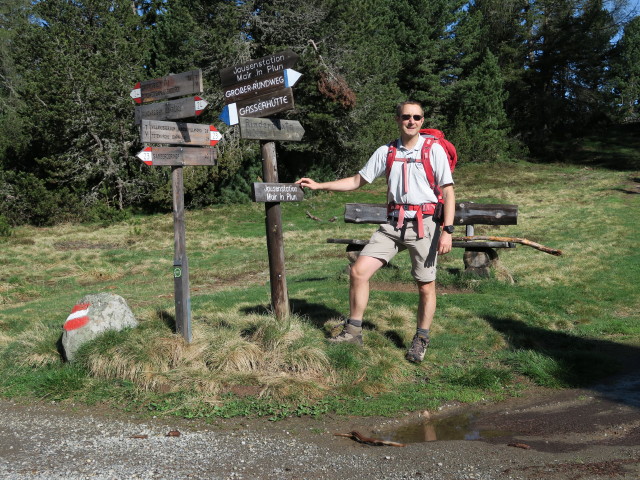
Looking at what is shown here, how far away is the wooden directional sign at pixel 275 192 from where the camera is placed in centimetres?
622

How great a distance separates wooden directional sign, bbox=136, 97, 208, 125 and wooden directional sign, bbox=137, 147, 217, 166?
335 millimetres

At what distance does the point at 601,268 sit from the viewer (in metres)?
11.4

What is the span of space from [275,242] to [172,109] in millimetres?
1650

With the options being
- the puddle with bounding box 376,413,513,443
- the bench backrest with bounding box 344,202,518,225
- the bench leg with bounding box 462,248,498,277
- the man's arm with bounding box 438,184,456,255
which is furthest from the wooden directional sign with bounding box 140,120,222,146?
the bench leg with bounding box 462,248,498,277

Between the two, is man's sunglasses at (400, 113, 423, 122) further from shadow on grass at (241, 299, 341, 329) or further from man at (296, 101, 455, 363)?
shadow on grass at (241, 299, 341, 329)

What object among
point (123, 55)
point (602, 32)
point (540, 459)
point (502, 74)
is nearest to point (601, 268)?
point (540, 459)

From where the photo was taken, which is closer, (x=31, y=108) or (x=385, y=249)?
(x=385, y=249)

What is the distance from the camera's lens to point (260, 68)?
6469 mm

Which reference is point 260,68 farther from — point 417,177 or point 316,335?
point 316,335

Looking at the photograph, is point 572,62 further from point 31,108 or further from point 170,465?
point 170,465

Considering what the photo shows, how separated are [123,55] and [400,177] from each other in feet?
74.1

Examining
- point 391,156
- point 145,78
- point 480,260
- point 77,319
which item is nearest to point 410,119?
point 391,156

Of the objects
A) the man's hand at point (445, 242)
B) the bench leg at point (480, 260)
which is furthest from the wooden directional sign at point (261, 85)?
the bench leg at point (480, 260)

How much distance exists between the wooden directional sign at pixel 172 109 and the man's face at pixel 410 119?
1929 millimetres
